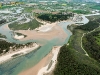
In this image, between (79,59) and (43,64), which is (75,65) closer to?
(79,59)

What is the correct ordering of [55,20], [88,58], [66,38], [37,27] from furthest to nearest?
1. [55,20]
2. [37,27]
3. [66,38]
4. [88,58]

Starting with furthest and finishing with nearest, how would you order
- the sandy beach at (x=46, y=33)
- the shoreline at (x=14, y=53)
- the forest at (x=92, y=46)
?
the sandy beach at (x=46, y=33)
the forest at (x=92, y=46)
the shoreline at (x=14, y=53)

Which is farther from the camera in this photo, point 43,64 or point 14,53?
point 14,53

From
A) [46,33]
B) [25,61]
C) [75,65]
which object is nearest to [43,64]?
[25,61]

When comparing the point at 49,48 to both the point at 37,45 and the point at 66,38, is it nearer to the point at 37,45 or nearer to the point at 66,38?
the point at 37,45

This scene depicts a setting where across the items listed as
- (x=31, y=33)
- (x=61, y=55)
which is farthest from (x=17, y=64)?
(x=31, y=33)

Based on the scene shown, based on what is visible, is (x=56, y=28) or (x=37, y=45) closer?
(x=37, y=45)

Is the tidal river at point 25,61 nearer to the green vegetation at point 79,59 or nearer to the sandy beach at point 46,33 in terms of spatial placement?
the green vegetation at point 79,59

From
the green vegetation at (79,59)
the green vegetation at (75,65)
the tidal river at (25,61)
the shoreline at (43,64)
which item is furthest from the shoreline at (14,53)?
the green vegetation at (75,65)

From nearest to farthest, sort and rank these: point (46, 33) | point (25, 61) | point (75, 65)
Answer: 1. point (75, 65)
2. point (25, 61)
3. point (46, 33)

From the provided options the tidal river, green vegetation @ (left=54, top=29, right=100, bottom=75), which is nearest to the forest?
green vegetation @ (left=54, top=29, right=100, bottom=75)

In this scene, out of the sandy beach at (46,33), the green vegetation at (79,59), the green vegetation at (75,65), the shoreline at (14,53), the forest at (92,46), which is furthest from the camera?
the sandy beach at (46,33)
